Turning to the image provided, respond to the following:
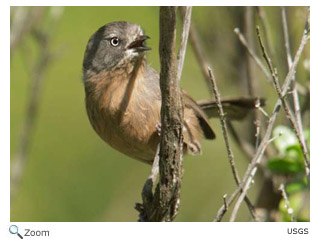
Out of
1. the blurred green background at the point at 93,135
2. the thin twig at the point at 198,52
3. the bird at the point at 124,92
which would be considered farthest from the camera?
the blurred green background at the point at 93,135

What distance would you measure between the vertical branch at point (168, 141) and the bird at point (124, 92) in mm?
771

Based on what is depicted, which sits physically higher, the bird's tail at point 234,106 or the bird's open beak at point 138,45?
the bird's open beak at point 138,45

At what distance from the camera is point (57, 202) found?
253 inches

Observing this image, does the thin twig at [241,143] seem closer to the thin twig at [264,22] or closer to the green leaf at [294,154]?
the thin twig at [264,22]

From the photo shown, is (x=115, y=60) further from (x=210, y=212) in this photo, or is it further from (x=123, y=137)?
(x=210, y=212)

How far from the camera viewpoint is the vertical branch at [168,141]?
10.2 ft

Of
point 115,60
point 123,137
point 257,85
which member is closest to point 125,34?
point 115,60

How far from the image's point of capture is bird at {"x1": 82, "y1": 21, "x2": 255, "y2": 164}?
4.82 meters

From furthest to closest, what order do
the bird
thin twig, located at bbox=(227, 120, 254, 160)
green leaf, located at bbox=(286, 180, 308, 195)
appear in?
thin twig, located at bbox=(227, 120, 254, 160)
the bird
green leaf, located at bbox=(286, 180, 308, 195)
